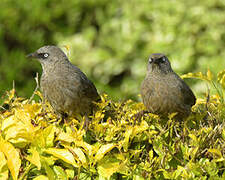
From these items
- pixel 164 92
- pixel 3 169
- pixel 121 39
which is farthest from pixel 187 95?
pixel 121 39

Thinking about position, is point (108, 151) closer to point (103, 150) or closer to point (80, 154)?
point (103, 150)

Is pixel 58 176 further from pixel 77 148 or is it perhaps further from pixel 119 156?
pixel 119 156

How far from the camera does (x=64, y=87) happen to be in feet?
11.1

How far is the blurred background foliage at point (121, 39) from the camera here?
6.34 m

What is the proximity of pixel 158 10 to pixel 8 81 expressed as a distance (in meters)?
2.70

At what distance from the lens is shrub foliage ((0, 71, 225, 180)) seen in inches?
103

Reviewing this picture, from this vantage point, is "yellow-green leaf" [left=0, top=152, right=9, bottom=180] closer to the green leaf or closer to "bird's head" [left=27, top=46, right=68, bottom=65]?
the green leaf

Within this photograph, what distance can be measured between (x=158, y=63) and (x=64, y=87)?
2.82ft

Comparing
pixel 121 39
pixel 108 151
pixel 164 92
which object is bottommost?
pixel 108 151

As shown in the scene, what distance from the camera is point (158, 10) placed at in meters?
6.75

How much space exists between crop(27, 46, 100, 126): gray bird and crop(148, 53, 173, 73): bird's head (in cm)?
57

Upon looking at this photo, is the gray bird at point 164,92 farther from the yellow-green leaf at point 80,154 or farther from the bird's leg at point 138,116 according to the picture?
the yellow-green leaf at point 80,154

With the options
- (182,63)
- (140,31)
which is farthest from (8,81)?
(182,63)

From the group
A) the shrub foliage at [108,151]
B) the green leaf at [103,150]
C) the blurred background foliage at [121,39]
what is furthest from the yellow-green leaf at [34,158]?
the blurred background foliage at [121,39]
